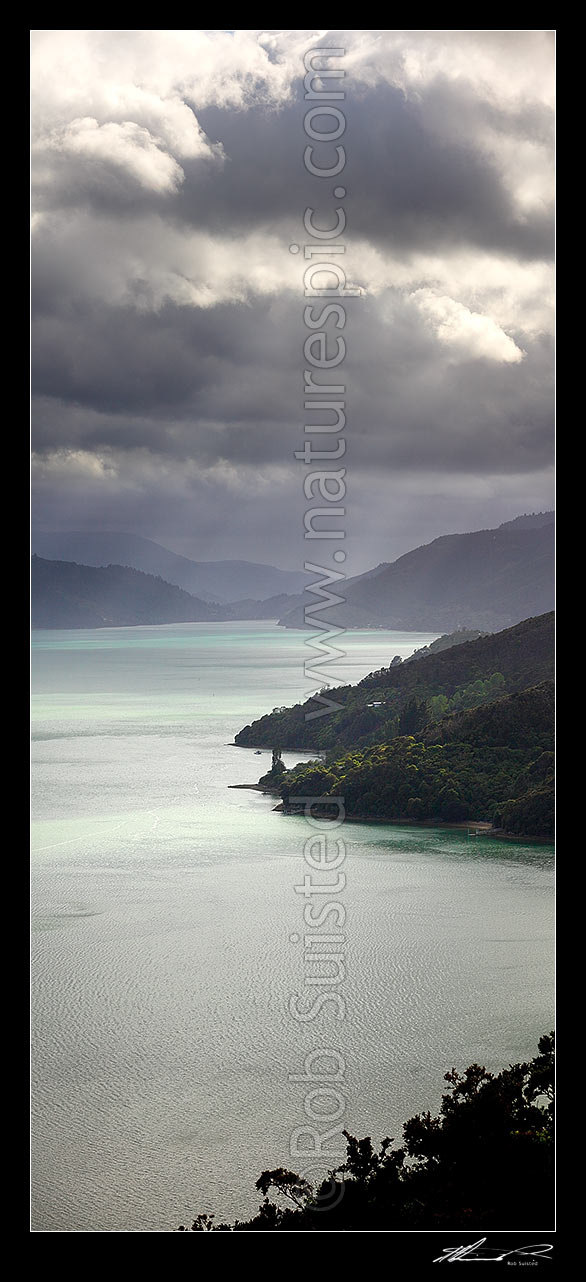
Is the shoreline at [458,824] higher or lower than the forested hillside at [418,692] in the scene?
lower

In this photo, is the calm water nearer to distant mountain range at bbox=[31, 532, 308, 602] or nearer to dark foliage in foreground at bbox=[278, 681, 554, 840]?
dark foliage in foreground at bbox=[278, 681, 554, 840]

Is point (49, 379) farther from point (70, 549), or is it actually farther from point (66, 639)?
point (66, 639)

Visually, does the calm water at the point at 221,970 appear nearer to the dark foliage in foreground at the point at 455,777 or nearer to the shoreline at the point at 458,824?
the shoreline at the point at 458,824

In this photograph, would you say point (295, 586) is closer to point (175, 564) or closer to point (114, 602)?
point (175, 564)

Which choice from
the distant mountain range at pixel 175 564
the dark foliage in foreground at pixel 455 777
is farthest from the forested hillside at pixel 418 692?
the distant mountain range at pixel 175 564

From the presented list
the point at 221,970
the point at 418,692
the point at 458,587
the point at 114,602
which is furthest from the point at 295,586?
the point at 418,692

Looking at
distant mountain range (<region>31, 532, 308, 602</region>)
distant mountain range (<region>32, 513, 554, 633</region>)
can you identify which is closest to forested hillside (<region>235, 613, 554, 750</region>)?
distant mountain range (<region>32, 513, 554, 633</region>)
